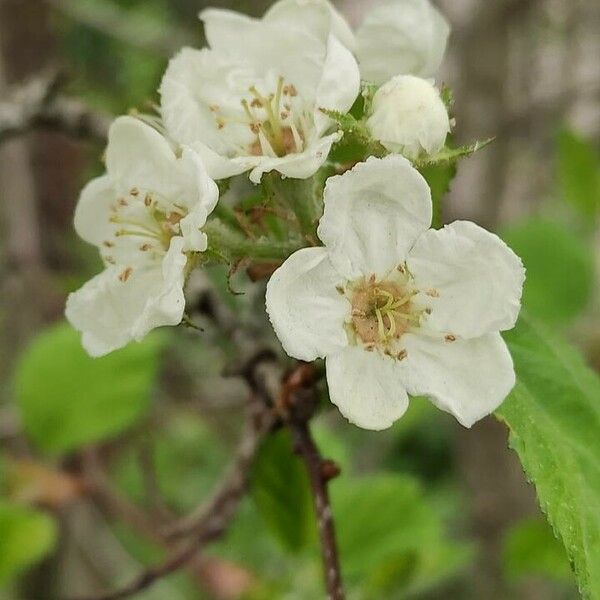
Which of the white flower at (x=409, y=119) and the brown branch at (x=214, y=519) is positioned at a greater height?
the white flower at (x=409, y=119)

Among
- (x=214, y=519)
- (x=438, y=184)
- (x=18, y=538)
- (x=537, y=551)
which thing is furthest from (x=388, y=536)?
(x=438, y=184)

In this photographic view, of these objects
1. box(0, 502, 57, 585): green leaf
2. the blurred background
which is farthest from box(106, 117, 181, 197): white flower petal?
box(0, 502, 57, 585): green leaf

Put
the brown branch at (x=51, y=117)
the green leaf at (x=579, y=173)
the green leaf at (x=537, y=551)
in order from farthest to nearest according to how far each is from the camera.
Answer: the green leaf at (x=579, y=173) → the green leaf at (x=537, y=551) → the brown branch at (x=51, y=117)

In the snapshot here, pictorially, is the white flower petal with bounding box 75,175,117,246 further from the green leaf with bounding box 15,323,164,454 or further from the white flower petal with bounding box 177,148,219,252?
the green leaf with bounding box 15,323,164,454

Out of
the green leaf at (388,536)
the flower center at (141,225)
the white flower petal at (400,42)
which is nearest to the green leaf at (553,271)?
the green leaf at (388,536)

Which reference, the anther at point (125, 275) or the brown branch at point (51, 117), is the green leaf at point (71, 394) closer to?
the brown branch at point (51, 117)

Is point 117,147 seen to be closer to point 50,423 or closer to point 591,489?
point 591,489

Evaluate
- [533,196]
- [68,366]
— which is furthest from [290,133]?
[533,196]
